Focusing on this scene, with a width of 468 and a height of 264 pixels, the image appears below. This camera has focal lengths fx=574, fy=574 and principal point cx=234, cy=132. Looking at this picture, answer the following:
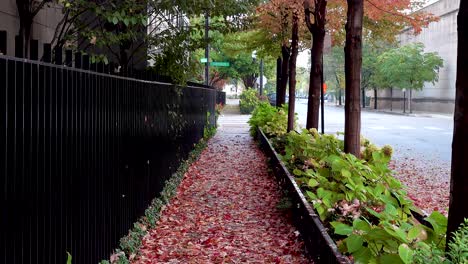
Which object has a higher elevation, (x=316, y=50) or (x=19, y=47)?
(x=316, y=50)

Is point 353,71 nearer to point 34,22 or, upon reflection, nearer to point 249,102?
point 34,22

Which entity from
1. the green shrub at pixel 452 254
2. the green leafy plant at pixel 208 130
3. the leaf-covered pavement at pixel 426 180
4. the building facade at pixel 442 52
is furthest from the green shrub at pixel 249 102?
the green shrub at pixel 452 254

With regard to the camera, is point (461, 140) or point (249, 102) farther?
point (249, 102)

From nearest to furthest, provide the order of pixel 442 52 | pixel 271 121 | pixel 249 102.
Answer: pixel 271 121, pixel 249 102, pixel 442 52

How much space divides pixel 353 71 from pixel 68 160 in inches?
200

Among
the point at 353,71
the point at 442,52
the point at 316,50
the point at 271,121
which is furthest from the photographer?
the point at 442,52

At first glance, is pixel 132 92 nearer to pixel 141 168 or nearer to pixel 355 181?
pixel 141 168

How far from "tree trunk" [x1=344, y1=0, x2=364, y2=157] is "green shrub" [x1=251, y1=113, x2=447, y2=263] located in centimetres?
34

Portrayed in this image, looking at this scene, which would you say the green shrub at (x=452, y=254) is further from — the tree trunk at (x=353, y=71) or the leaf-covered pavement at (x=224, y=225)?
the tree trunk at (x=353, y=71)

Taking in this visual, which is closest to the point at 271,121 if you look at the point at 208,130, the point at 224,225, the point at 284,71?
the point at 208,130

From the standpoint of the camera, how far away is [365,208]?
5121 mm

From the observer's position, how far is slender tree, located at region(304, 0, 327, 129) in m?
12.7

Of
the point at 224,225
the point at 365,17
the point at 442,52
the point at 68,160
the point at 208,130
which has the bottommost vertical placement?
the point at 224,225

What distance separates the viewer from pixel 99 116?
537 cm
